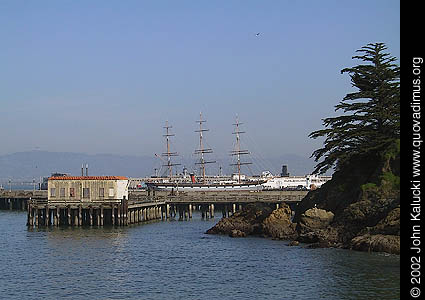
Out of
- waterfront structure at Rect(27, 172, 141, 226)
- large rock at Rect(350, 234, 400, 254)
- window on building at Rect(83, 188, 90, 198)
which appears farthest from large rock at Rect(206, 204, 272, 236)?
large rock at Rect(350, 234, 400, 254)

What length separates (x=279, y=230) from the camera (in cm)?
6569

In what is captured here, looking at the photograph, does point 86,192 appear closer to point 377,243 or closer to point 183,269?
point 183,269

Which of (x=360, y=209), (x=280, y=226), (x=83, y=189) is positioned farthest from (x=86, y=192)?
(x=360, y=209)

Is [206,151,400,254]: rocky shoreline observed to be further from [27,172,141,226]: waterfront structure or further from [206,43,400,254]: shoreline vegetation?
[27,172,141,226]: waterfront structure

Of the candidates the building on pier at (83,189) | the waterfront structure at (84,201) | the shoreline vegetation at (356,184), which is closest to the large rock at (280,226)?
the shoreline vegetation at (356,184)

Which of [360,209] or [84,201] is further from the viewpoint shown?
[84,201]

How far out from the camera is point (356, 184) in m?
67.6

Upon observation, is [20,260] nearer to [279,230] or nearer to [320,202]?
[279,230]

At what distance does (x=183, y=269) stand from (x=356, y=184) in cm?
2640

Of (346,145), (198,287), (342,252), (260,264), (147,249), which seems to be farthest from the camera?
(346,145)

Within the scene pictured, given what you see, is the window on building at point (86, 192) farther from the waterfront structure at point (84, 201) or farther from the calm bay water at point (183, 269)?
the calm bay water at point (183, 269)

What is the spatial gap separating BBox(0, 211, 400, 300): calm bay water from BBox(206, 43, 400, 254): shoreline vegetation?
3.00 meters
